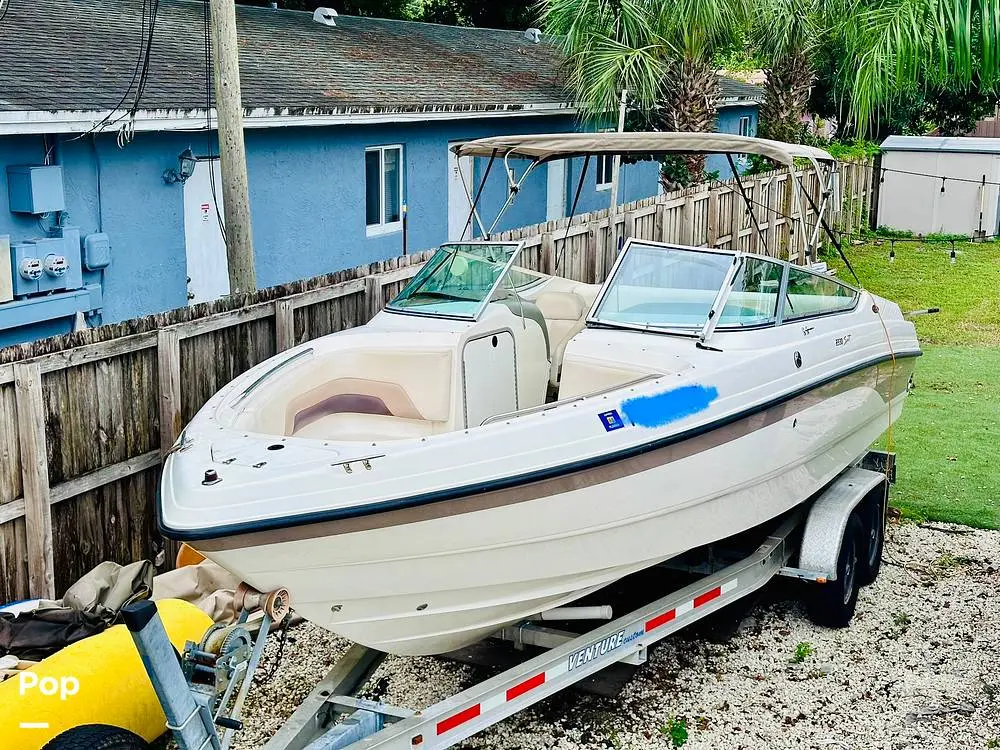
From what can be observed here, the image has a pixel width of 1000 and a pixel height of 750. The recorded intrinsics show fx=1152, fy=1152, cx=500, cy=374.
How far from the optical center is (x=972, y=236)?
1981 centimetres

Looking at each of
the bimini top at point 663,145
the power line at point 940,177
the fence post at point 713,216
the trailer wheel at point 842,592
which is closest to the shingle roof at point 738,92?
the power line at point 940,177

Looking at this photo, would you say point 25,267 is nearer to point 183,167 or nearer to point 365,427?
point 183,167

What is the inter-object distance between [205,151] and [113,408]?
619 cm

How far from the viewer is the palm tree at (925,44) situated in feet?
15.3

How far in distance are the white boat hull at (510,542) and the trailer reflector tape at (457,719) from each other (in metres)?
0.44

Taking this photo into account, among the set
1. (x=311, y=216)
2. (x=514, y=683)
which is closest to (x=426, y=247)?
(x=311, y=216)

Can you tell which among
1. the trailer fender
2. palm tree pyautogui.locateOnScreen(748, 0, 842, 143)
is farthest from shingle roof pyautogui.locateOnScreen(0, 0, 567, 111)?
the trailer fender

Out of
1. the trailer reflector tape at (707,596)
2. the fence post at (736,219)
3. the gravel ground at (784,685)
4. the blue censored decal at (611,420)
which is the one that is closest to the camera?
the blue censored decal at (611,420)

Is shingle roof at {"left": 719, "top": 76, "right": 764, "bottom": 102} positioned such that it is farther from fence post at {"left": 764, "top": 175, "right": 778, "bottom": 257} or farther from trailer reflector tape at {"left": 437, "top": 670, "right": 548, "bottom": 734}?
trailer reflector tape at {"left": 437, "top": 670, "right": 548, "bottom": 734}

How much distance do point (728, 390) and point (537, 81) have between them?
1442cm

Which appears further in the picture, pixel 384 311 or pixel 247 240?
pixel 247 240

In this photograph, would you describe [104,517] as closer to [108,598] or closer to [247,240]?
[108,598]

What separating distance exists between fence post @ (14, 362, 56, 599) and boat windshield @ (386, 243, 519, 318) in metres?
2.05

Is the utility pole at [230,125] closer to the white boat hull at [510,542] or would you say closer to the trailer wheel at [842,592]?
the white boat hull at [510,542]
